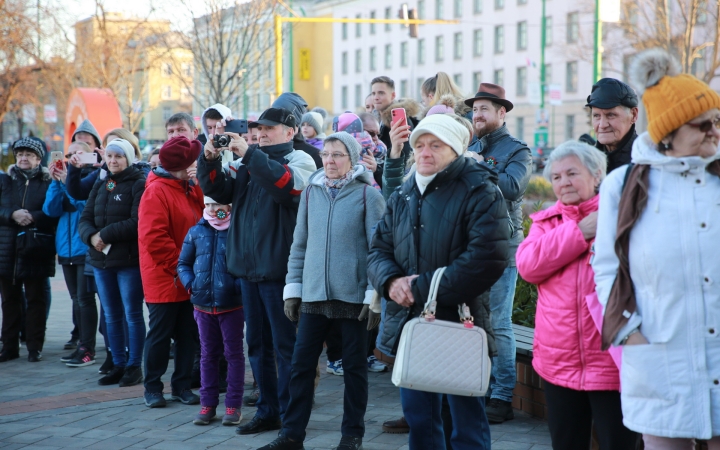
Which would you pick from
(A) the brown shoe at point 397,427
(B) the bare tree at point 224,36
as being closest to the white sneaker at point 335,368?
(A) the brown shoe at point 397,427

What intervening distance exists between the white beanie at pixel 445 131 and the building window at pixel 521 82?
60.0m

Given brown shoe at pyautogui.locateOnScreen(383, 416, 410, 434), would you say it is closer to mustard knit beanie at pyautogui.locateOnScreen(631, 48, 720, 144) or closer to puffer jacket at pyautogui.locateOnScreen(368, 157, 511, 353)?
puffer jacket at pyautogui.locateOnScreen(368, 157, 511, 353)

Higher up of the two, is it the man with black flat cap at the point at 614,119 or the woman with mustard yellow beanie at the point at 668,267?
the man with black flat cap at the point at 614,119

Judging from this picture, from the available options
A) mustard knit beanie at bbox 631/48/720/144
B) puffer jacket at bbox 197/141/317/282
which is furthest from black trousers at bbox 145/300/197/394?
mustard knit beanie at bbox 631/48/720/144

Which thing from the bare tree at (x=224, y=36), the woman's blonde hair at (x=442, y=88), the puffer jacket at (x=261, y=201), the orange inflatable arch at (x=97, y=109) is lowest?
the puffer jacket at (x=261, y=201)

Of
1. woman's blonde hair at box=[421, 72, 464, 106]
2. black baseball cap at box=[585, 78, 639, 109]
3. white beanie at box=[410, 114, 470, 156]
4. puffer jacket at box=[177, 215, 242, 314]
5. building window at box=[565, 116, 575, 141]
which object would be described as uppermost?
building window at box=[565, 116, 575, 141]

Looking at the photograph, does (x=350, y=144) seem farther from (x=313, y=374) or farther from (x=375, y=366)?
(x=375, y=366)

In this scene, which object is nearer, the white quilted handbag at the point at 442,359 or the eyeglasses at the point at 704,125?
the eyeglasses at the point at 704,125

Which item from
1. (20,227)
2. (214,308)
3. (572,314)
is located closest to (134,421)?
(214,308)

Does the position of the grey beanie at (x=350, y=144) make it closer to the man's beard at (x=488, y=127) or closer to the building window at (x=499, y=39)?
the man's beard at (x=488, y=127)

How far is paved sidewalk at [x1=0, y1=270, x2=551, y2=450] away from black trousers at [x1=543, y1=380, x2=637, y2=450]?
4.73 feet

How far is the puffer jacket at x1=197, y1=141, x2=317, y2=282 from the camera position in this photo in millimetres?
5480

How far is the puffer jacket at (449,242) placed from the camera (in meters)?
4.00

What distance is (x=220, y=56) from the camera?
62.4 ft
